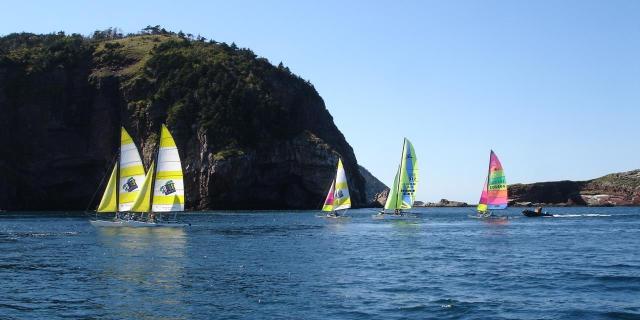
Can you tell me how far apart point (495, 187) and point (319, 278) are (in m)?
68.3

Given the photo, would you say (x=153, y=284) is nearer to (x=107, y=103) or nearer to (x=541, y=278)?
(x=541, y=278)

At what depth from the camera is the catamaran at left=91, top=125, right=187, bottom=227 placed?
3103 inches

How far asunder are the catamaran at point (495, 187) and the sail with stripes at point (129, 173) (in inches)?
1901

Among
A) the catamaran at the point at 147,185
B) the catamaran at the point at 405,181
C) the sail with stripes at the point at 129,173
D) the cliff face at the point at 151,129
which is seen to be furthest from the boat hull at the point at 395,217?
the cliff face at the point at 151,129

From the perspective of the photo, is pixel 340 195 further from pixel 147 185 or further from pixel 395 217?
pixel 147 185

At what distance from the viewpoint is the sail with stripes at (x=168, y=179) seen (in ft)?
257

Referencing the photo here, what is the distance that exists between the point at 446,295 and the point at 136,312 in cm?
1362

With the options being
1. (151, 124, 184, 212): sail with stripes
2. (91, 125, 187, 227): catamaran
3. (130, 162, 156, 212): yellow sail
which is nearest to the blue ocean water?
(151, 124, 184, 212): sail with stripes

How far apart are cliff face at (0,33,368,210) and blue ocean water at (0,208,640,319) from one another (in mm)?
100669

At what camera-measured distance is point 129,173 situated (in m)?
80.7

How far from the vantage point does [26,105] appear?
564ft

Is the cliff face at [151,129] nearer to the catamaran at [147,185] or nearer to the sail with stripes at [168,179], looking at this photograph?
the catamaran at [147,185]

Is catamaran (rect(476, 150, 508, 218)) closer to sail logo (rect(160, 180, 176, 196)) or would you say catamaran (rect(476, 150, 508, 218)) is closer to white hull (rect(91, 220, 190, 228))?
sail logo (rect(160, 180, 176, 196))

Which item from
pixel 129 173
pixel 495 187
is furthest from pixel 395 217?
pixel 129 173
